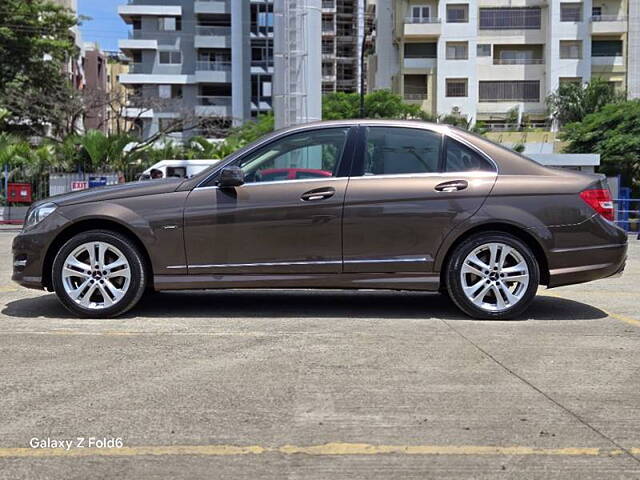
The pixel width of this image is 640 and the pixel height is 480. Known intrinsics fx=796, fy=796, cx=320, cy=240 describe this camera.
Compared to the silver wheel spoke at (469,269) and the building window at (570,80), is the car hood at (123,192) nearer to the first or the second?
the silver wheel spoke at (469,269)

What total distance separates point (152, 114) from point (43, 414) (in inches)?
2323

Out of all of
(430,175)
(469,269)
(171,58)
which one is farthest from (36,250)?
(171,58)

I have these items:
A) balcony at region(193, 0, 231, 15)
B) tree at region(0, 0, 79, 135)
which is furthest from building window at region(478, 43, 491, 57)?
tree at region(0, 0, 79, 135)

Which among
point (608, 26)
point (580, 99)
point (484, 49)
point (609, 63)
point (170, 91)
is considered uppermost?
point (608, 26)

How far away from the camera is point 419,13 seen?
58.8 metres

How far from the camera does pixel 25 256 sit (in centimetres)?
700

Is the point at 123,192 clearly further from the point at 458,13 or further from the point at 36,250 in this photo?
the point at 458,13

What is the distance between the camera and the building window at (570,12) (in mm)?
57562

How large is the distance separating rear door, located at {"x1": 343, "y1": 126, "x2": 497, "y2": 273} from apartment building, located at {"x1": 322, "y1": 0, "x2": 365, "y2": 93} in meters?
72.4

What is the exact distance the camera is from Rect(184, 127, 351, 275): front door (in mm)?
6852

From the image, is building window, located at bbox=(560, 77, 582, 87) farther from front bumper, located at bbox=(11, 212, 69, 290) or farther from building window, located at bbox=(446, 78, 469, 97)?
front bumper, located at bbox=(11, 212, 69, 290)

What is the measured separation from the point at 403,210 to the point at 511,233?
99 centimetres

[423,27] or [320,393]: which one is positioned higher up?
[423,27]

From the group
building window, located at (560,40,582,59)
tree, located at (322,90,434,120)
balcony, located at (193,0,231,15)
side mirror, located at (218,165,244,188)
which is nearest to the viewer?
side mirror, located at (218,165,244,188)
